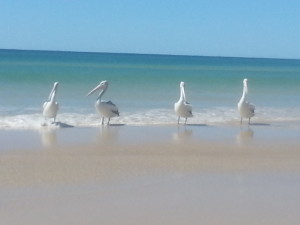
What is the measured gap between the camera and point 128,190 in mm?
6867

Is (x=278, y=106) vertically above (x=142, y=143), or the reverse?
(x=278, y=106)

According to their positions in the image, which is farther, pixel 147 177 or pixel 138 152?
pixel 138 152

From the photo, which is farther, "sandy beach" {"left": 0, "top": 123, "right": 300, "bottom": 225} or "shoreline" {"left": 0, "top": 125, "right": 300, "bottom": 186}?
"shoreline" {"left": 0, "top": 125, "right": 300, "bottom": 186}

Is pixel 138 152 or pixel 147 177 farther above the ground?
pixel 138 152

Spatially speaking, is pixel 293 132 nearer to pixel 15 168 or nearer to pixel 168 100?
pixel 15 168

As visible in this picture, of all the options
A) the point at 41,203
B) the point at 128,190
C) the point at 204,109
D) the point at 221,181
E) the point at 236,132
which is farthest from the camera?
the point at 204,109

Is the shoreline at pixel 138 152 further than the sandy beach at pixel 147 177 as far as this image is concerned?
Yes

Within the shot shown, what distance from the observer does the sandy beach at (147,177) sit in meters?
5.93

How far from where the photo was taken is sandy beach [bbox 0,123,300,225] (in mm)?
5934

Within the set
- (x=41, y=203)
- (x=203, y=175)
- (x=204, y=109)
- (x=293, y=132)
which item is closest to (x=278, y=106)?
(x=204, y=109)

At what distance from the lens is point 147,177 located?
7.60 metres

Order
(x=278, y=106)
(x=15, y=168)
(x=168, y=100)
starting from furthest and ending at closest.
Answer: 1. (x=168, y=100)
2. (x=278, y=106)
3. (x=15, y=168)

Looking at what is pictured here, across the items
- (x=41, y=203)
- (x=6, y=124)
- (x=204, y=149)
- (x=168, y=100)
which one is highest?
(x=168, y=100)

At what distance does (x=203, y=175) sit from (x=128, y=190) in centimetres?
126
